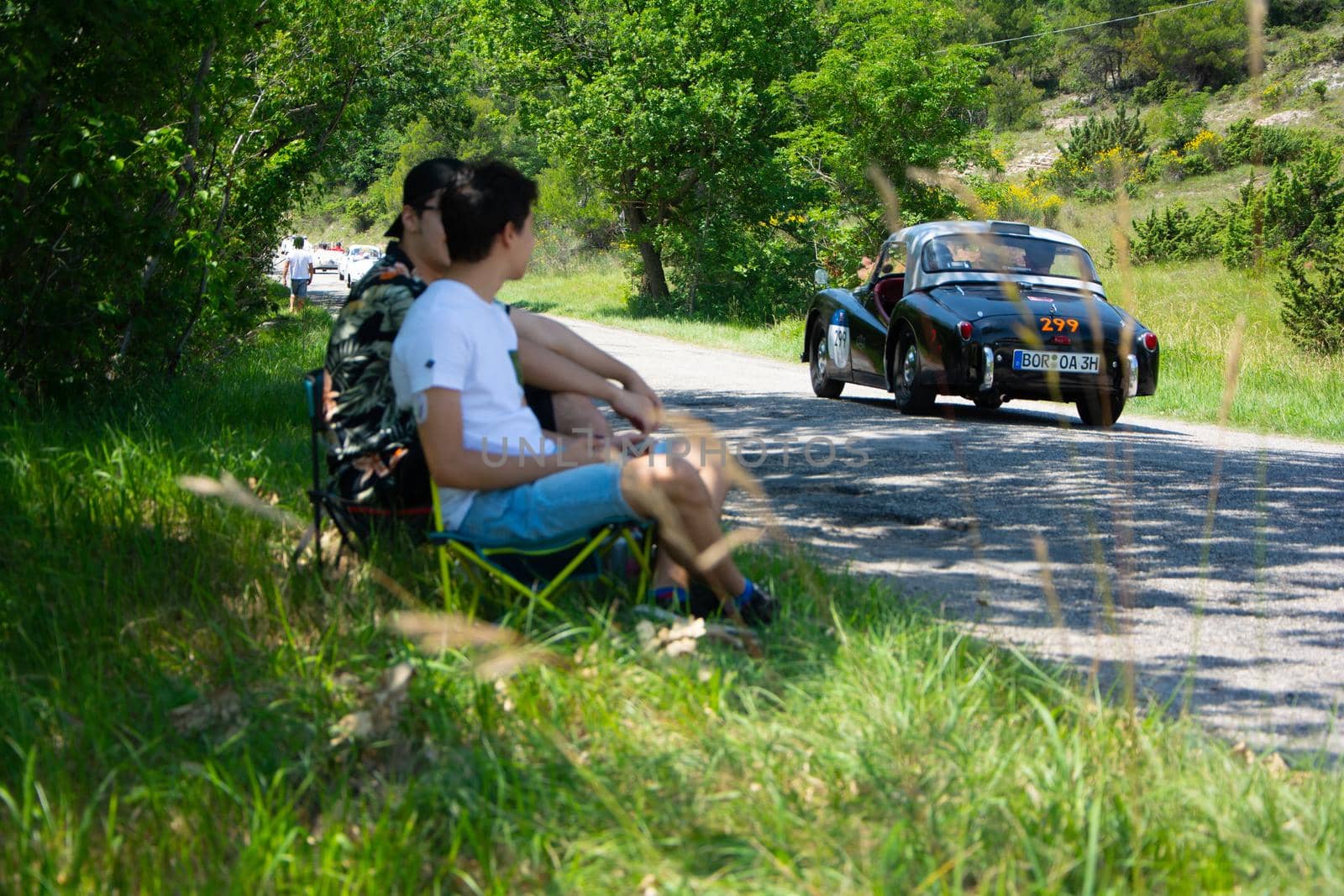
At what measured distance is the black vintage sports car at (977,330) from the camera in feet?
36.2

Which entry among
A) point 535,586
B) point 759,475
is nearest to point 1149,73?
point 759,475

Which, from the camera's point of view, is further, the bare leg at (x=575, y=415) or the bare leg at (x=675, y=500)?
the bare leg at (x=575, y=415)

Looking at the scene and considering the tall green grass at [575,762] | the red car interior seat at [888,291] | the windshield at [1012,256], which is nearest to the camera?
the tall green grass at [575,762]

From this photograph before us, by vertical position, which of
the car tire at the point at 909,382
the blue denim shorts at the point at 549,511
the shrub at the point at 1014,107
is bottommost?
the car tire at the point at 909,382

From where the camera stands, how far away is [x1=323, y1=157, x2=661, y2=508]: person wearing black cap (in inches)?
176

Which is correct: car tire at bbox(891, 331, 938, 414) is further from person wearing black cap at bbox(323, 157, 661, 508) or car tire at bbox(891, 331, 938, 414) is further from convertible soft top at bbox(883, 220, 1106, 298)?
person wearing black cap at bbox(323, 157, 661, 508)

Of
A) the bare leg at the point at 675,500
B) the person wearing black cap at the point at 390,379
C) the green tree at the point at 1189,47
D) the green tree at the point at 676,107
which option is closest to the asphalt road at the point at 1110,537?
the bare leg at the point at 675,500

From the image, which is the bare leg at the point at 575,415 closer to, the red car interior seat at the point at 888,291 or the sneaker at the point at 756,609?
the sneaker at the point at 756,609

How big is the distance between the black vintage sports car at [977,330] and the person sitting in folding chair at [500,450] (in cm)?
629

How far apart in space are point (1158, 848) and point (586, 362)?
303 centimetres

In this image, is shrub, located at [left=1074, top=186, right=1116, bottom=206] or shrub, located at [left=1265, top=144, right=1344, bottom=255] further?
shrub, located at [left=1074, top=186, right=1116, bottom=206]

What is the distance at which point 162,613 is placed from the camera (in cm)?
423

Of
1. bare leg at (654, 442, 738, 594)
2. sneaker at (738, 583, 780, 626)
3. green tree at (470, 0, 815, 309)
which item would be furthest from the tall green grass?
green tree at (470, 0, 815, 309)

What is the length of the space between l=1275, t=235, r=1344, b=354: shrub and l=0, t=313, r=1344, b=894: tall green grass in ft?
49.1
